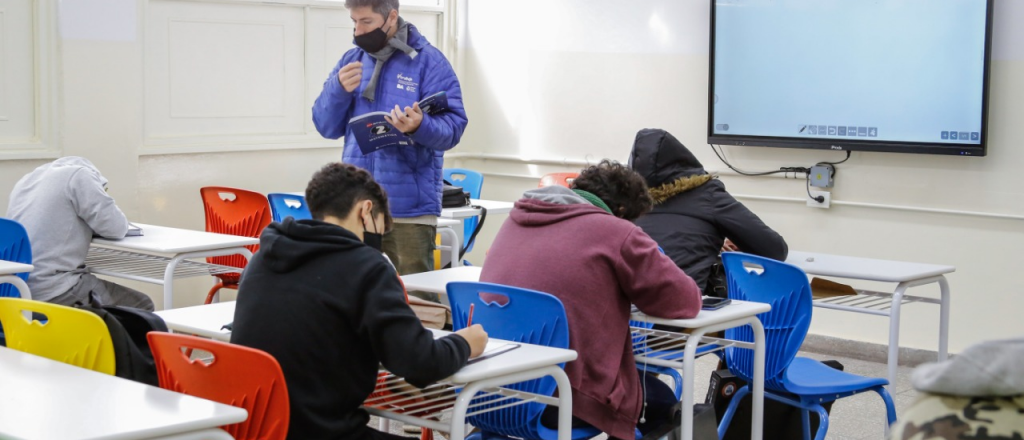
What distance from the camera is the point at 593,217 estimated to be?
3002 millimetres

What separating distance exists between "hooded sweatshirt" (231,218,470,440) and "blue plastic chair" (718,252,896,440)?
143 cm

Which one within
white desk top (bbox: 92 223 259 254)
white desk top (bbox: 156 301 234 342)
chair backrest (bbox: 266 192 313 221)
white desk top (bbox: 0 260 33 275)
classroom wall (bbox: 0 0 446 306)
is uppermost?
classroom wall (bbox: 0 0 446 306)

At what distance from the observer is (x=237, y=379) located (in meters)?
2.33

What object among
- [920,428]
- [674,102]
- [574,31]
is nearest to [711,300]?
[920,428]

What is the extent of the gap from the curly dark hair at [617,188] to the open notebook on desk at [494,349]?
64 cm

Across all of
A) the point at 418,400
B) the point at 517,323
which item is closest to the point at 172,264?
the point at 418,400

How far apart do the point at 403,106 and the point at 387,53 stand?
21 cm

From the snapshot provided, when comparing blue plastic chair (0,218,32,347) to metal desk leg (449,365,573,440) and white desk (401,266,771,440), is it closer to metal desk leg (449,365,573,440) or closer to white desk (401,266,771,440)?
white desk (401,266,771,440)

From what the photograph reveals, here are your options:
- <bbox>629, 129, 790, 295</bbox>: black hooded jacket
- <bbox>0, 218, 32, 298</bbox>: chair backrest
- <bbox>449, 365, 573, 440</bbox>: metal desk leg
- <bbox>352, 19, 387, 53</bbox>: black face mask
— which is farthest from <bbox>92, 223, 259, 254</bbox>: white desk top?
<bbox>449, 365, 573, 440</bbox>: metal desk leg

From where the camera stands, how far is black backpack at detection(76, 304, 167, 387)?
2521mm

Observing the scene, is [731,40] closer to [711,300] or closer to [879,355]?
[879,355]

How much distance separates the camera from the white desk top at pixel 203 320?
9.40 ft

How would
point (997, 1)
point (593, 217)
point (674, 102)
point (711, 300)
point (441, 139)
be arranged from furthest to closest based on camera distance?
point (674, 102)
point (997, 1)
point (441, 139)
point (711, 300)
point (593, 217)

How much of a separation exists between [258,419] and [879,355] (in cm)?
422
